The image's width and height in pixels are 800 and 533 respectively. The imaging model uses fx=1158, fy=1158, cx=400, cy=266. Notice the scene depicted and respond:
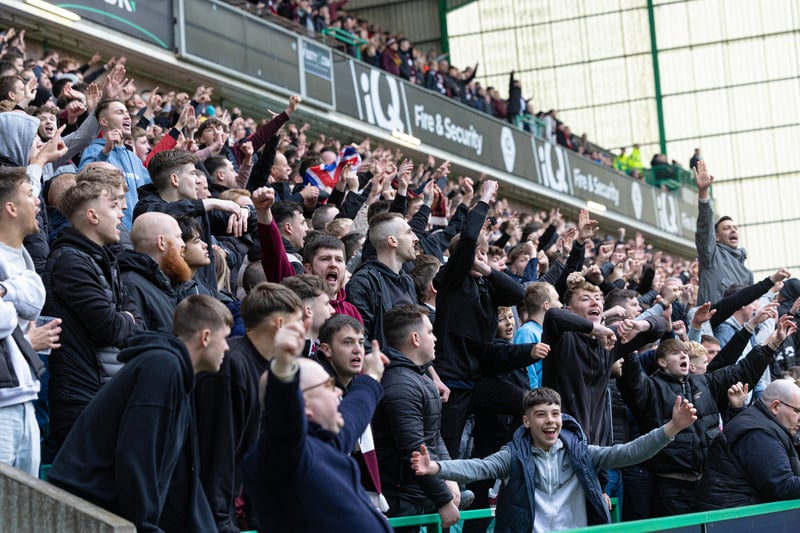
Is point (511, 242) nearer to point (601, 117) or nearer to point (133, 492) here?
point (133, 492)

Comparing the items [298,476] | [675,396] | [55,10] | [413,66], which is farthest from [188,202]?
[413,66]

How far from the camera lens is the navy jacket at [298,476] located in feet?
10.2

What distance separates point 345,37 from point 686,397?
44.3 feet

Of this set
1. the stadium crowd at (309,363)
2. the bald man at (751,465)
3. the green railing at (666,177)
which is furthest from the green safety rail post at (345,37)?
the bald man at (751,465)

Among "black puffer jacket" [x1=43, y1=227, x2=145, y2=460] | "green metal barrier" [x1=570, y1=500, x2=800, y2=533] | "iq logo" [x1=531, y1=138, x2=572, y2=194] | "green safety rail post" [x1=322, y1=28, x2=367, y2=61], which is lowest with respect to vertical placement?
"green metal barrier" [x1=570, y1=500, x2=800, y2=533]

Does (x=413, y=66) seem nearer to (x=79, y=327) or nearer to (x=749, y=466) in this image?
(x=749, y=466)

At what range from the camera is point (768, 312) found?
26.3 ft

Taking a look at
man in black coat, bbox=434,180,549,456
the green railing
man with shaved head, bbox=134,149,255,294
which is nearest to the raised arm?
man in black coat, bbox=434,180,549,456

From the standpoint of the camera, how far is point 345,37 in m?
19.6

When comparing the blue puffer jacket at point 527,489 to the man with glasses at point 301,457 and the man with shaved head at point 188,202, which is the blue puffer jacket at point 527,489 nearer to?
the man with shaved head at point 188,202

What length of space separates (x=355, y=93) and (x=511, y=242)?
19.3ft

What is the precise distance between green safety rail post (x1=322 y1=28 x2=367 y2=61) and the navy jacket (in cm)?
1625

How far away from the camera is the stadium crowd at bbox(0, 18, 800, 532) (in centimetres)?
348

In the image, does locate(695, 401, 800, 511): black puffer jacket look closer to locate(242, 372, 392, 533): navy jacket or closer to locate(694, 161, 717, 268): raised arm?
locate(694, 161, 717, 268): raised arm
